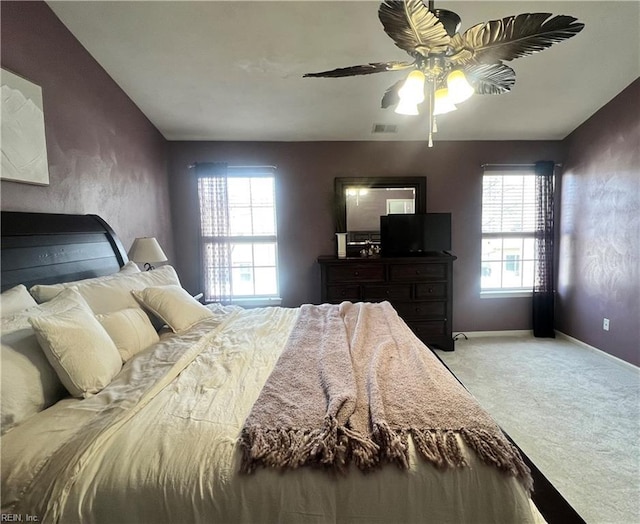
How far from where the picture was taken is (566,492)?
1.60m

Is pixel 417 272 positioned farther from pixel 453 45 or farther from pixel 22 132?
pixel 22 132

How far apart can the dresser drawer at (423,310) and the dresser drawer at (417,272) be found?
284 millimetres

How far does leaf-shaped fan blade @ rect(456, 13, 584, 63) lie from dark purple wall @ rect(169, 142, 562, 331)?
228 centimetres

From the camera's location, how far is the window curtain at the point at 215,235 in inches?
142

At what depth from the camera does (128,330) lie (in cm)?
159

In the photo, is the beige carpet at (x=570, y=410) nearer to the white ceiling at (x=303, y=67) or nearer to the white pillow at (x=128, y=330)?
the white pillow at (x=128, y=330)

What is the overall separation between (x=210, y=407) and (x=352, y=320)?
3.90 feet

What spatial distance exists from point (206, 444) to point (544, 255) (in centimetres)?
422

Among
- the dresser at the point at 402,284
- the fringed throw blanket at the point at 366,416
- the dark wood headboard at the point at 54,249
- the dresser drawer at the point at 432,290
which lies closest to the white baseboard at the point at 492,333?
the dresser at the point at 402,284

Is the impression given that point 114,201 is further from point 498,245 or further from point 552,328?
point 552,328

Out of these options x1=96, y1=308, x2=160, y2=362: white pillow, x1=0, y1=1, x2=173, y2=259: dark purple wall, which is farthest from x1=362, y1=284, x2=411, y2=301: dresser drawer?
x1=0, y1=1, x2=173, y2=259: dark purple wall

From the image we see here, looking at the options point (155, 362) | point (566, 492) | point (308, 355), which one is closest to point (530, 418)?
point (566, 492)

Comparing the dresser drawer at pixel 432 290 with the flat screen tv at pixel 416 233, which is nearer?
the dresser drawer at pixel 432 290

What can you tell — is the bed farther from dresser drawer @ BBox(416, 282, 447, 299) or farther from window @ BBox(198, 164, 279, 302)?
window @ BBox(198, 164, 279, 302)
